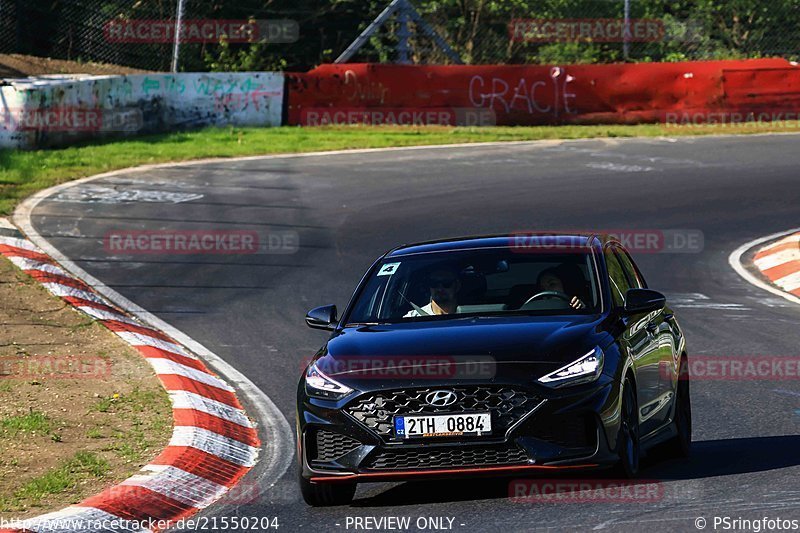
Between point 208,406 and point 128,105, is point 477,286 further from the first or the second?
point 128,105

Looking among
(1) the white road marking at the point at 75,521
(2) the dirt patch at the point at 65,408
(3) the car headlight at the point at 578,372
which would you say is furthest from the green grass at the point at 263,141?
(3) the car headlight at the point at 578,372

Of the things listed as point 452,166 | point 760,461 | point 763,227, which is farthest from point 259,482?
point 452,166

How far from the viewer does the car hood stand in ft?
23.4

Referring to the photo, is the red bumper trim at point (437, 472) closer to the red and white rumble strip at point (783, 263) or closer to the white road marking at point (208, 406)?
the white road marking at point (208, 406)

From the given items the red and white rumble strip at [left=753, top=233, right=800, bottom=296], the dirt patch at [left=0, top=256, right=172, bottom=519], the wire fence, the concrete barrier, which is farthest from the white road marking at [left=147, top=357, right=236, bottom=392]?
the wire fence

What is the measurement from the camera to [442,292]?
8.45 m

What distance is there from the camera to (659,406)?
27.3 ft

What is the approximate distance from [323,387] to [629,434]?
1646 millimetres

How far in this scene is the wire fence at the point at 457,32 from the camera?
31.8 m

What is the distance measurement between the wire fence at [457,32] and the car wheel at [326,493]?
2352cm

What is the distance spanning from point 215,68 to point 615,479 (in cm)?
2803

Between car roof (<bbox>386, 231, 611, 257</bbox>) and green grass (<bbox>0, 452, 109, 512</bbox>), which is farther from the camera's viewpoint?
car roof (<bbox>386, 231, 611, 257</bbox>)

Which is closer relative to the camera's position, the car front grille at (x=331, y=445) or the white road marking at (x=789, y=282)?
the car front grille at (x=331, y=445)

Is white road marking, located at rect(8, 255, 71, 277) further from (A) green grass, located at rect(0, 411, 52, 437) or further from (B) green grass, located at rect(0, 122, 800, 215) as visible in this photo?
(B) green grass, located at rect(0, 122, 800, 215)
